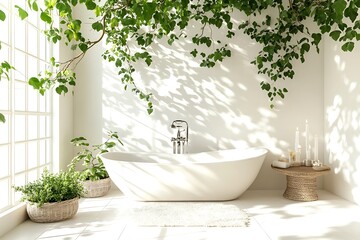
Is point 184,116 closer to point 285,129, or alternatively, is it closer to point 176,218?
point 285,129

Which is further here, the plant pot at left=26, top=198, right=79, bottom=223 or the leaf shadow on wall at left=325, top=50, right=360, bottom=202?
the leaf shadow on wall at left=325, top=50, right=360, bottom=202

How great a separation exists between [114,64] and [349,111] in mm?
2795

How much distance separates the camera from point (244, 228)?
2508mm

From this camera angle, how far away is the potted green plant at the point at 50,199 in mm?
2635

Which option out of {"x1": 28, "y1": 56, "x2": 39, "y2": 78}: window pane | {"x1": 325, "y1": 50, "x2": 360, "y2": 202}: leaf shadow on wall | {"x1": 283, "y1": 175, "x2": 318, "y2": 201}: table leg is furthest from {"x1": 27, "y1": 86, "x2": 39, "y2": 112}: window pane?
{"x1": 325, "y1": 50, "x2": 360, "y2": 202}: leaf shadow on wall

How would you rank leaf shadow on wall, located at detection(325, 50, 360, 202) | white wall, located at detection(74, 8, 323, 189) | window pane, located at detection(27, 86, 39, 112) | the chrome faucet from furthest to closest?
white wall, located at detection(74, 8, 323, 189)
the chrome faucet
window pane, located at detection(27, 86, 39, 112)
leaf shadow on wall, located at detection(325, 50, 360, 202)

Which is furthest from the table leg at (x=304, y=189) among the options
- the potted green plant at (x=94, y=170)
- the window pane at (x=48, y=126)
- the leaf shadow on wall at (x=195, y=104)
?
the window pane at (x=48, y=126)

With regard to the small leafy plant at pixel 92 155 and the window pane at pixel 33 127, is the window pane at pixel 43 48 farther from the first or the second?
the small leafy plant at pixel 92 155

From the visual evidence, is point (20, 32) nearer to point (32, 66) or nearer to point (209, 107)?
point (32, 66)

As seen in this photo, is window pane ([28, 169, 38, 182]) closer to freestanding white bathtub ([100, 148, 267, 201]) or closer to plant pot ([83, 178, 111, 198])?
plant pot ([83, 178, 111, 198])

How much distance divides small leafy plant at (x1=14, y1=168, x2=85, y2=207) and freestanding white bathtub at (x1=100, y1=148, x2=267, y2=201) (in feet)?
1.55

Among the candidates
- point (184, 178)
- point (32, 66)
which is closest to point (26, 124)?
point (32, 66)

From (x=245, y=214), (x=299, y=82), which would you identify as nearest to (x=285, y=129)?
(x=299, y=82)

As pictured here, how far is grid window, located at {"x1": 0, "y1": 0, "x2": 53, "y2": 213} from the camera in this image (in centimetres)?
266
